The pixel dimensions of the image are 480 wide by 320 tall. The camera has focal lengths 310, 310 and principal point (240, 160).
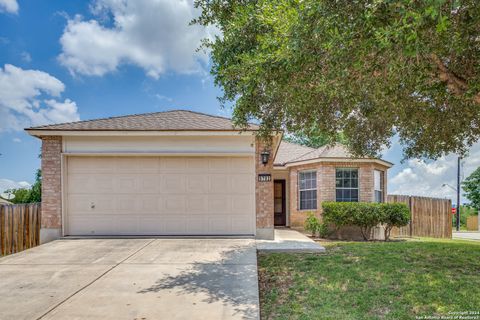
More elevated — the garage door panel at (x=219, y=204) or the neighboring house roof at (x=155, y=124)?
the neighboring house roof at (x=155, y=124)

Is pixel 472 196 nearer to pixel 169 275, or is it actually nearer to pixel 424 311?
pixel 424 311

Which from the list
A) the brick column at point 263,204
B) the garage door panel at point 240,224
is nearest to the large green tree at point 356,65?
the brick column at point 263,204

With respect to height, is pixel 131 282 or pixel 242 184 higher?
pixel 242 184

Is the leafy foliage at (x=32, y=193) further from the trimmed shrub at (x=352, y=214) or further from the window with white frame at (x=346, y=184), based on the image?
the window with white frame at (x=346, y=184)

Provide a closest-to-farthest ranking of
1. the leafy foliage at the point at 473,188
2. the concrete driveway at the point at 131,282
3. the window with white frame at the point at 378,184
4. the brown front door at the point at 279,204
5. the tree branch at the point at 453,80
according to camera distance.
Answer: the concrete driveway at the point at 131,282
the tree branch at the point at 453,80
the window with white frame at the point at 378,184
the brown front door at the point at 279,204
the leafy foliage at the point at 473,188

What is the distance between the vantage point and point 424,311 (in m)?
4.46

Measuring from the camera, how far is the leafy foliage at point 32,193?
1666 centimetres

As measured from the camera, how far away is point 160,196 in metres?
9.39

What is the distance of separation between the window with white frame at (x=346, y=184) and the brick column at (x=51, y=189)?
997 cm

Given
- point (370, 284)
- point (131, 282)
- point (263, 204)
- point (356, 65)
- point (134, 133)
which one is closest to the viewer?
point (356, 65)

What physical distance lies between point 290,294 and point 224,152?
4923 millimetres

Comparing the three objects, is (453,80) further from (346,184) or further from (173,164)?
(346,184)

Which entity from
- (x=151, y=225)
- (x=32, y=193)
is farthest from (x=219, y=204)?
(x=32, y=193)

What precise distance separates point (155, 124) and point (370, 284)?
722 centimetres
